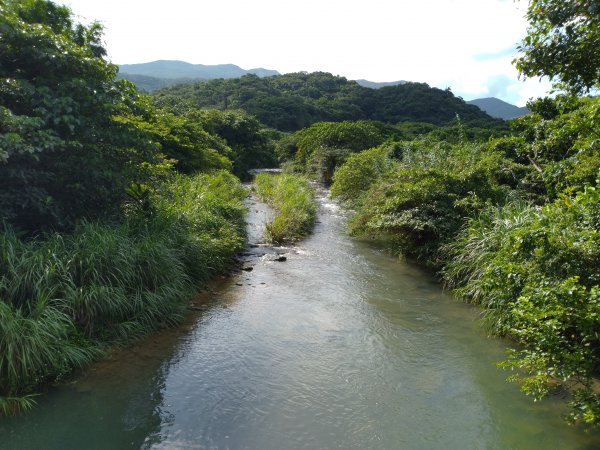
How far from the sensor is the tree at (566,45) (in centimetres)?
520

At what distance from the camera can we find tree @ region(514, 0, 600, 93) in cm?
520

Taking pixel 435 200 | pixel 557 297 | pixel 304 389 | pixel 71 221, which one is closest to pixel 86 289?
pixel 71 221

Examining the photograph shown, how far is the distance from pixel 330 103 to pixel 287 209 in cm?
6912

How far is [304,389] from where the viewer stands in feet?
22.7

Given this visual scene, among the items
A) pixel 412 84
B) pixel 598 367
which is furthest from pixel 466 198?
pixel 412 84

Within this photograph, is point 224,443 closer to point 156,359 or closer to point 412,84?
point 156,359

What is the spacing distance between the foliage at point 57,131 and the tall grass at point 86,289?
65 cm

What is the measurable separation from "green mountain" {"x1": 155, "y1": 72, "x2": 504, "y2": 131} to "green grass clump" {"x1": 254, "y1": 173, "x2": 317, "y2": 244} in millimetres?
48768

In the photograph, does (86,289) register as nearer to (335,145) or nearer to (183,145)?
(183,145)

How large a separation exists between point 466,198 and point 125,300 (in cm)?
945

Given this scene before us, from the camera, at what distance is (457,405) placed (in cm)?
666

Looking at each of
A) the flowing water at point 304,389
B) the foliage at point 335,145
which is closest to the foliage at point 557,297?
the flowing water at point 304,389

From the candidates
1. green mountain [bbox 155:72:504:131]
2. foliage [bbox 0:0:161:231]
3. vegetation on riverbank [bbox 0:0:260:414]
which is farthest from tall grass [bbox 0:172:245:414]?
green mountain [bbox 155:72:504:131]

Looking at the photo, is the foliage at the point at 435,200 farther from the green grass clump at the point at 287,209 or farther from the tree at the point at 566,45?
the tree at the point at 566,45
